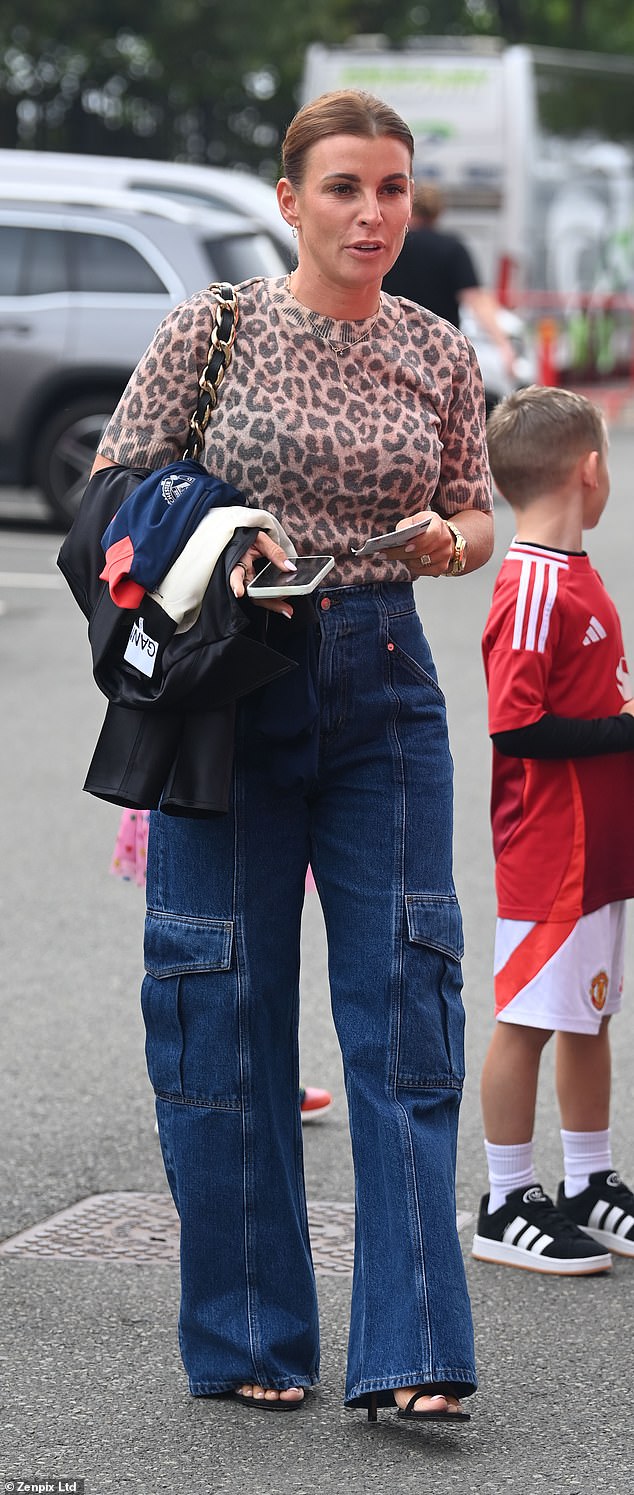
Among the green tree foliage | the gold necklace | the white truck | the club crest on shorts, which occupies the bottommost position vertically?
the club crest on shorts

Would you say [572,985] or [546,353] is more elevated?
[546,353]

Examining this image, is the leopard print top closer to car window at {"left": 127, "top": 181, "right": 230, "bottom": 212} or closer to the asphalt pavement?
the asphalt pavement

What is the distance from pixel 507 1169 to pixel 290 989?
90cm

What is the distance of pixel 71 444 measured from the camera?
13766 millimetres

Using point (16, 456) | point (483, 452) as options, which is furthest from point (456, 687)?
point (483, 452)

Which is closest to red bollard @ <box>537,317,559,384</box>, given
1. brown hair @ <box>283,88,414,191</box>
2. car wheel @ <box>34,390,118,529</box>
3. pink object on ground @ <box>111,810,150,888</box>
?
car wheel @ <box>34,390,118,529</box>

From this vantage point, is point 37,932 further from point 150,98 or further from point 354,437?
point 150,98

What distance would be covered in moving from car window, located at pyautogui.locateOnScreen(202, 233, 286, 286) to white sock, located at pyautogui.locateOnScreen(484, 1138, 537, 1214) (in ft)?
31.6

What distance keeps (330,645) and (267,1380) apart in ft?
3.56

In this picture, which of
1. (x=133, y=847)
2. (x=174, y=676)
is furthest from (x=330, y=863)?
(x=133, y=847)

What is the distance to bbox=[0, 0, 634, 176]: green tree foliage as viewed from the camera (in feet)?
93.5

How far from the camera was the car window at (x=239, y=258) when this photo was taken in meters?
13.2

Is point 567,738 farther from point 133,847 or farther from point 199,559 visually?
point 133,847

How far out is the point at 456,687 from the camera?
983 centimetres
